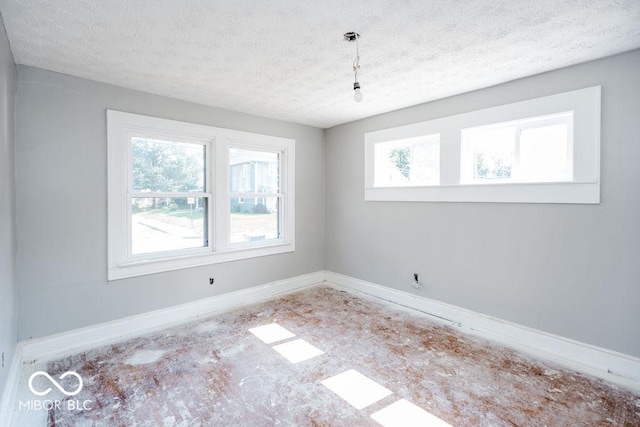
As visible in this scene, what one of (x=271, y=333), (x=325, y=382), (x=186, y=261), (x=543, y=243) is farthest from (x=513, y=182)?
(x=186, y=261)

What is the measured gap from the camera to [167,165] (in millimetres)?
3355

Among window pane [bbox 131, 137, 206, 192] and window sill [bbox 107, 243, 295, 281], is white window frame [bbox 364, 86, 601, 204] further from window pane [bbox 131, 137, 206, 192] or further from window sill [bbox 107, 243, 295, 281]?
window pane [bbox 131, 137, 206, 192]

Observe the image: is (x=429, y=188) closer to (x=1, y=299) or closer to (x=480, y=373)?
(x=480, y=373)

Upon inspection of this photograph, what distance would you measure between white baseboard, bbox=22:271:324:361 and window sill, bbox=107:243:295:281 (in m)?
0.42

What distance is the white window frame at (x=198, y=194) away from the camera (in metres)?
2.96

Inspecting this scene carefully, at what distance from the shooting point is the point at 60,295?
8.87 ft

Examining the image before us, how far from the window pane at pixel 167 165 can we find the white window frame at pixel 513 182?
87.4 inches

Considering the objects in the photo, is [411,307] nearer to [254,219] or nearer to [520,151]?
[520,151]

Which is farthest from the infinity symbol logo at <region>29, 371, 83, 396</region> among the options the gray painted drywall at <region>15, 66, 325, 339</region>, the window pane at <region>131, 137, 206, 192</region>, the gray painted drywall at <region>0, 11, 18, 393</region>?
the window pane at <region>131, 137, 206, 192</region>

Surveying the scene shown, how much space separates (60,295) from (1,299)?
94 cm

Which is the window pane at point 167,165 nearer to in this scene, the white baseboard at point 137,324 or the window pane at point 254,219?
the window pane at point 254,219

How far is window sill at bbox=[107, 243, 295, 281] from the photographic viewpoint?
302 cm
